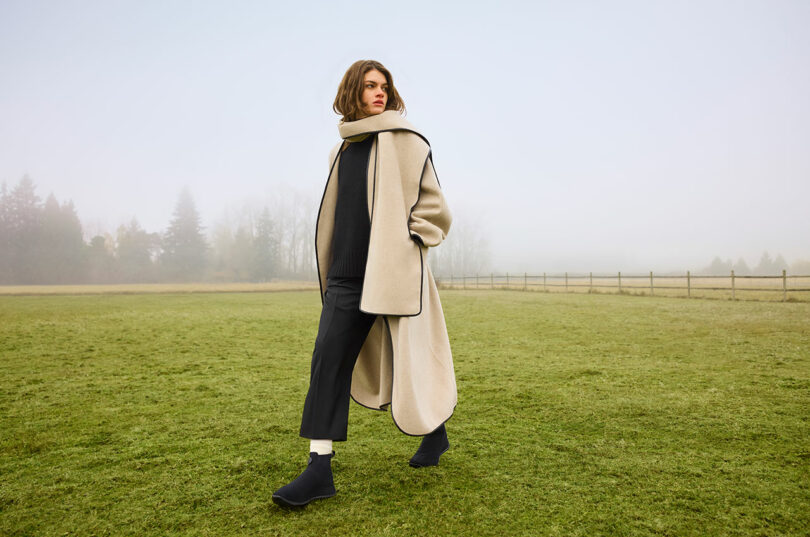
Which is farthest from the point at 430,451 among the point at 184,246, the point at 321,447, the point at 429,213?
the point at 184,246

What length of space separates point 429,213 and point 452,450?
120 cm

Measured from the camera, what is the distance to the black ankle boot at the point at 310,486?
5.55 ft

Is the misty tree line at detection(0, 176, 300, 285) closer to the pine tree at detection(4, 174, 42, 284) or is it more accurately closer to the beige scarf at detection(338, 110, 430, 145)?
the pine tree at detection(4, 174, 42, 284)

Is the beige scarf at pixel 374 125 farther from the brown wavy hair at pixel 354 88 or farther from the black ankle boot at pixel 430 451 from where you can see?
the black ankle boot at pixel 430 451

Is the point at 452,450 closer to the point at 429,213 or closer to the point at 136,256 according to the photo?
the point at 429,213

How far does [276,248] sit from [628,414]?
50919 millimetres

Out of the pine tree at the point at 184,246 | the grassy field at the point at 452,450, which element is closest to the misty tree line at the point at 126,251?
the pine tree at the point at 184,246

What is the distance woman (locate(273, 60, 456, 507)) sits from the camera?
5.98 ft

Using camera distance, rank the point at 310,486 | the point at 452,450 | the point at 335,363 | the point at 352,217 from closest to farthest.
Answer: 1. the point at 310,486
2. the point at 335,363
3. the point at 352,217
4. the point at 452,450

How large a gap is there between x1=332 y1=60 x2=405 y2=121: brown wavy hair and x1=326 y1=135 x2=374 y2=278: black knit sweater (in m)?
0.14

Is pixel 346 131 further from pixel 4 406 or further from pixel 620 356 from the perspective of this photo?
pixel 620 356

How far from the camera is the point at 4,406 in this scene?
3.29 m

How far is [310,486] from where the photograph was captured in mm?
1738

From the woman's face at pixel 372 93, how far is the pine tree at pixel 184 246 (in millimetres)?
52179
